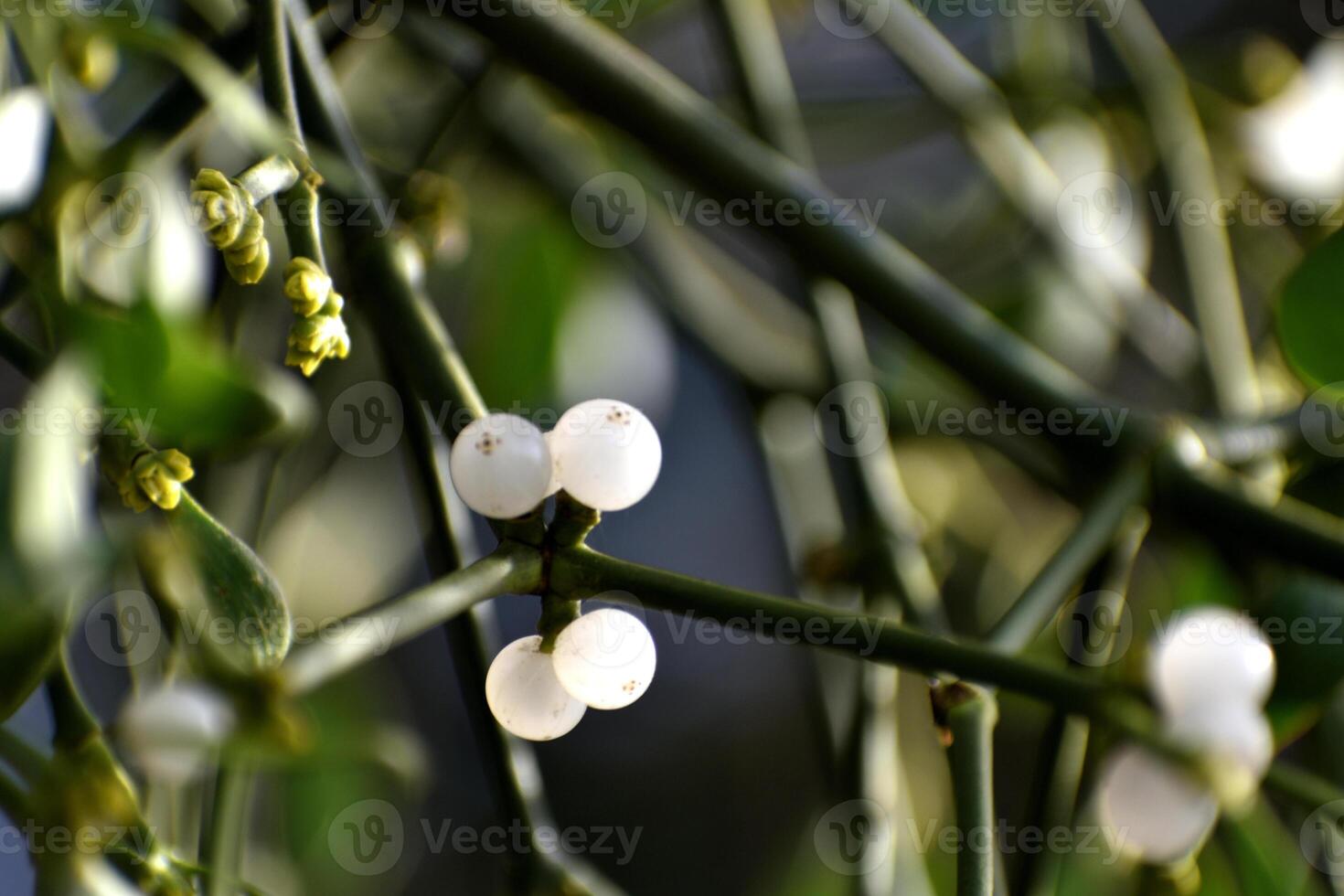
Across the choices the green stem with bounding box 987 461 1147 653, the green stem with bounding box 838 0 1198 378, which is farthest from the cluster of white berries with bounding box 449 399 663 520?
the green stem with bounding box 838 0 1198 378


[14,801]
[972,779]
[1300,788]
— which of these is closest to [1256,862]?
[1300,788]

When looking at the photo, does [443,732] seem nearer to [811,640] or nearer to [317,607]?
[317,607]

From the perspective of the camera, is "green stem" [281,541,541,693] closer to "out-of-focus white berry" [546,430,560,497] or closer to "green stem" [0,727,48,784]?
"out-of-focus white berry" [546,430,560,497]

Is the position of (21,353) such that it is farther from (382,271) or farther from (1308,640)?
(1308,640)

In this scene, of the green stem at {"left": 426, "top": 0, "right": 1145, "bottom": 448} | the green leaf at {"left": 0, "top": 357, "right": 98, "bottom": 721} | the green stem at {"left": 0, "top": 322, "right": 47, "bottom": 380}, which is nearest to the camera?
the green leaf at {"left": 0, "top": 357, "right": 98, "bottom": 721}

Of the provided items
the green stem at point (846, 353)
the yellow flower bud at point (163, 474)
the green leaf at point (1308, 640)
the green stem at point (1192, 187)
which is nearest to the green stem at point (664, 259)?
the green stem at point (846, 353)

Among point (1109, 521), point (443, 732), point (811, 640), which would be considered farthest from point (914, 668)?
point (443, 732)

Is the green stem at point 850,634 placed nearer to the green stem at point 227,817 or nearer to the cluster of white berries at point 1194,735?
the cluster of white berries at point 1194,735
